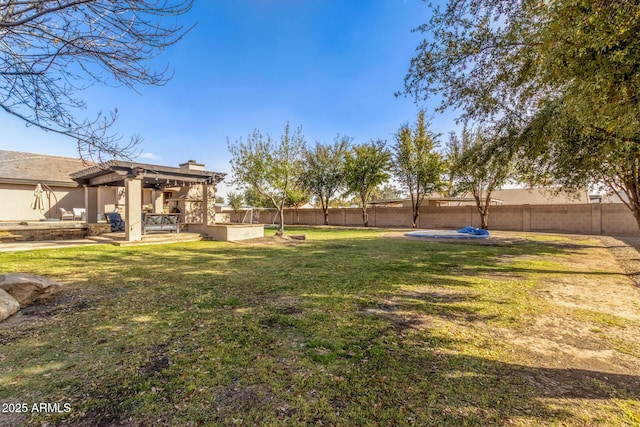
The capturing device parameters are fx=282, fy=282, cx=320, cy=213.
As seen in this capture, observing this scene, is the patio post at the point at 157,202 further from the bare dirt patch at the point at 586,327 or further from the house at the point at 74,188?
the bare dirt patch at the point at 586,327

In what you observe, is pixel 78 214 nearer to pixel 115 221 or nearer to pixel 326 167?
pixel 115 221

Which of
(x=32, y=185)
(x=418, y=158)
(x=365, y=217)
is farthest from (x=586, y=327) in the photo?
(x=32, y=185)

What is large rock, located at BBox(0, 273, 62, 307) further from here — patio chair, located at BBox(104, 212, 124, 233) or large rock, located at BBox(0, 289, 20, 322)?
patio chair, located at BBox(104, 212, 124, 233)

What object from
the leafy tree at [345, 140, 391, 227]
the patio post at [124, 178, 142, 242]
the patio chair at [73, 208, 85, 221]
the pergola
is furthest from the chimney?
the leafy tree at [345, 140, 391, 227]

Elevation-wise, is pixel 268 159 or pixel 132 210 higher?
pixel 268 159

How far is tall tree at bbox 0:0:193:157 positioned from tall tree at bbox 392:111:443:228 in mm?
19264

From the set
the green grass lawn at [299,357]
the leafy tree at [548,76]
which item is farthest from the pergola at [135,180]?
the leafy tree at [548,76]

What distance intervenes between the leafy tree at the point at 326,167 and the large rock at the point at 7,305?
71.2ft

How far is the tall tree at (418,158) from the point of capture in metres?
20.0

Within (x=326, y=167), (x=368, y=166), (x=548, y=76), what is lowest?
(x=548, y=76)

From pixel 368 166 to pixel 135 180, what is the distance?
16.1 metres

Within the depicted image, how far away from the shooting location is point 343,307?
3924 millimetres

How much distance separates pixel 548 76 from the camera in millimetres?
4016

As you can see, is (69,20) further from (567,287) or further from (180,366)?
(567,287)
